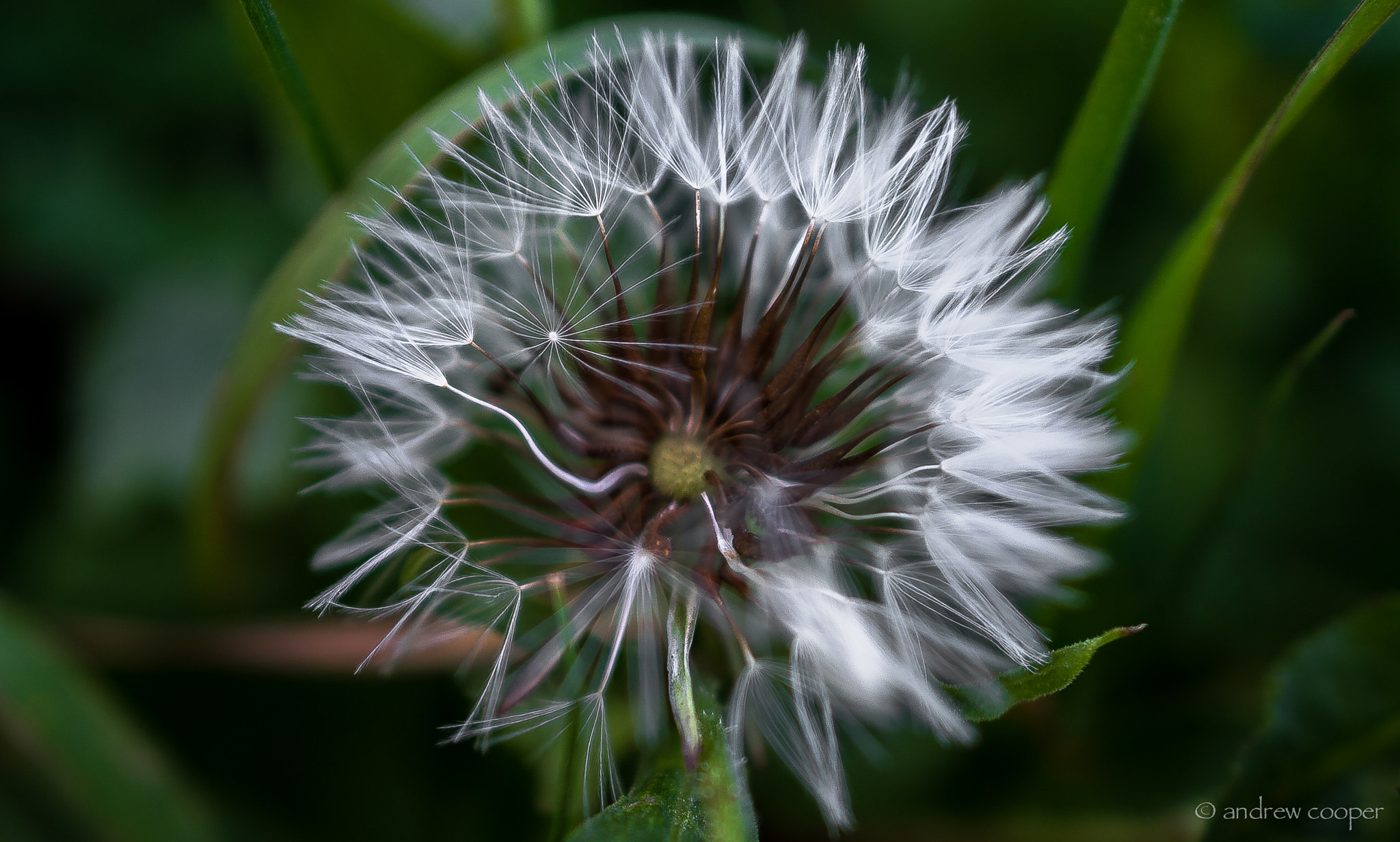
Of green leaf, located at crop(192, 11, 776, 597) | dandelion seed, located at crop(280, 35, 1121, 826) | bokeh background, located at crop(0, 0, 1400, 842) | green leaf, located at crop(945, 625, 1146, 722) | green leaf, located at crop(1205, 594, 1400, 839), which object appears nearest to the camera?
green leaf, located at crop(945, 625, 1146, 722)

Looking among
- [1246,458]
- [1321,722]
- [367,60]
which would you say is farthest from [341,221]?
[1321,722]

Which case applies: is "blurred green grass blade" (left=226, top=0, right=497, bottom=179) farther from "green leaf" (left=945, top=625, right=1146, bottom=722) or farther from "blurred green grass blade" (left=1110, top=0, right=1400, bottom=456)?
"green leaf" (left=945, top=625, right=1146, bottom=722)

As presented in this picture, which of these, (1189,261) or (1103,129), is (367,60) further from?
(1189,261)

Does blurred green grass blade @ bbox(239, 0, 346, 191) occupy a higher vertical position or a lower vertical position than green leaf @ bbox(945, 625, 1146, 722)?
higher

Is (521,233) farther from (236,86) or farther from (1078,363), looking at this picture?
(236,86)

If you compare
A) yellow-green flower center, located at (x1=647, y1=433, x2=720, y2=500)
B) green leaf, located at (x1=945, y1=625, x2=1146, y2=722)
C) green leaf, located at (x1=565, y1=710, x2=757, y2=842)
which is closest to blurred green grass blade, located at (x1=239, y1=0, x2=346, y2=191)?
yellow-green flower center, located at (x1=647, y1=433, x2=720, y2=500)

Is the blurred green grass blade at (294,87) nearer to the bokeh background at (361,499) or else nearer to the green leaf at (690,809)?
the bokeh background at (361,499)

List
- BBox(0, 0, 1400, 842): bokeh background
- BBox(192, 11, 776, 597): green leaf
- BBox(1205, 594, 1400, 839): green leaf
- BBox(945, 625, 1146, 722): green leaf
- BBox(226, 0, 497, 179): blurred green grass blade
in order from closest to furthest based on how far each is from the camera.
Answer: BBox(945, 625, 1146, 722): green leaf, BBox(192, 11, 776, 597): green leaf, BBox(1205, 594, 1400, 839): green leaf, BBox(226, 0, 497, 179): blurred green grass blade, BBox(0, 0, 1400, 842): bokeh background

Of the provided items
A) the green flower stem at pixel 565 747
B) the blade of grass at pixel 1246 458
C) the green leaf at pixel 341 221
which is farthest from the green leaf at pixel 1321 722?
the green leaf at pixel 341 221
